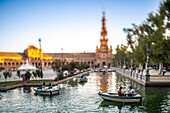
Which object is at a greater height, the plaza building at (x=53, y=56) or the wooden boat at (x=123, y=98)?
the plaza building at (x=53, y=56)

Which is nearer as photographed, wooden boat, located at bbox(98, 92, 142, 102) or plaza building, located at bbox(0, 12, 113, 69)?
wooden boat, located at bbox(98, 92, 142, 102)

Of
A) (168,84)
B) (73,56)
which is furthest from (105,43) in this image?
(168,84)

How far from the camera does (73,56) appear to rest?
528ft

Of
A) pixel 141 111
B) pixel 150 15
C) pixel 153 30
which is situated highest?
pixel 150 15

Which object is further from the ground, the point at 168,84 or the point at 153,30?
the point at 153,30

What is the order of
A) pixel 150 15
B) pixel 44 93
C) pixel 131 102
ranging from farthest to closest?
pixel 150 15 → pixel 44 93 → pixel 131 102

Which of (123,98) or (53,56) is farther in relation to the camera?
(53,56)

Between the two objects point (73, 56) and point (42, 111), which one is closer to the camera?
point (42, 111)

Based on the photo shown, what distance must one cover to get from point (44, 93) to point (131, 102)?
1070 centimetres

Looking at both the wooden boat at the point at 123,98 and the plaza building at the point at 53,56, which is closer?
the wooden boat at the point at 123,98

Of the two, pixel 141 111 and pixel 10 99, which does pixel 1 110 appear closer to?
pixel 10 99

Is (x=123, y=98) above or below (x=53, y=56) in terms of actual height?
below

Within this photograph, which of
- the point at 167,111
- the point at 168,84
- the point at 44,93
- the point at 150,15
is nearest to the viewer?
the point at 167,111

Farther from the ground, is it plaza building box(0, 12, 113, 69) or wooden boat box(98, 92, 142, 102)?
plaza building box(0, 12, 113, 69)
